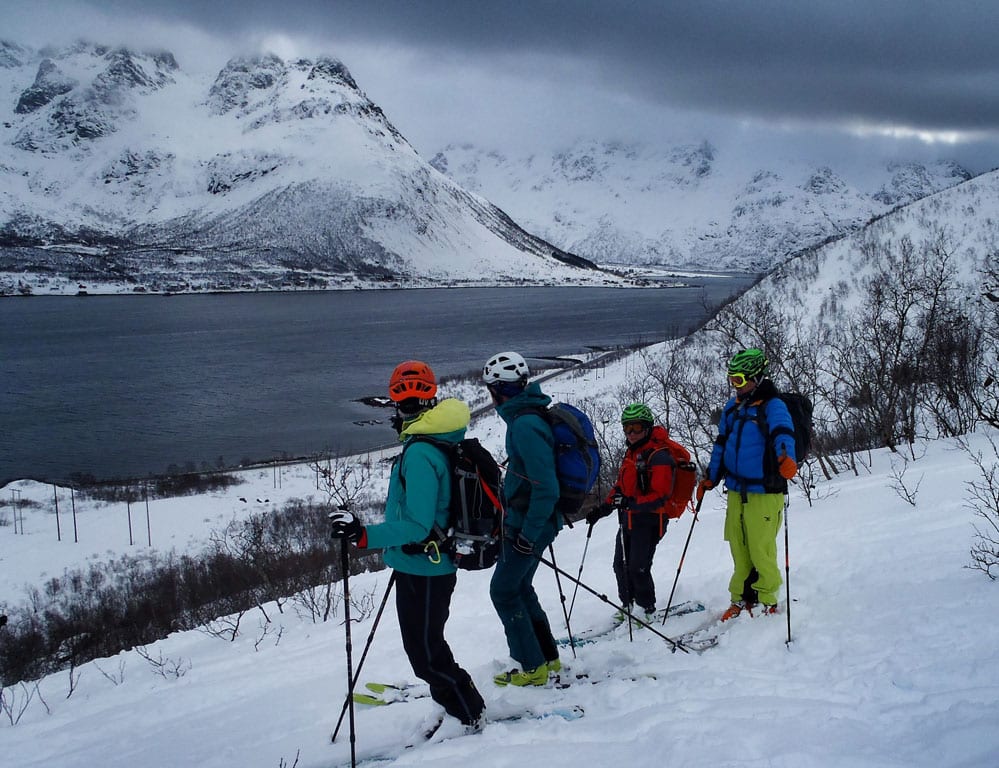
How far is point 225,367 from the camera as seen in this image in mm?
66250

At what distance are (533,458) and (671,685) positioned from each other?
75.9 inches

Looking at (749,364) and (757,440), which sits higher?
(749,364)

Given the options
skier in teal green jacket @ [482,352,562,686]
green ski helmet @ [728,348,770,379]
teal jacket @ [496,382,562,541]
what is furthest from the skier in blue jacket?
teal jacket @ [496,382,562,541]

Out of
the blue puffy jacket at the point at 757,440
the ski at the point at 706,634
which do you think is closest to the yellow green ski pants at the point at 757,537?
the blue puffy jacket at the point at 757,440

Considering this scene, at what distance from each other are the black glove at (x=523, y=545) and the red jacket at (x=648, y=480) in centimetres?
160

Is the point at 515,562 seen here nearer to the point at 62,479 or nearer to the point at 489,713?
the point at 489,713

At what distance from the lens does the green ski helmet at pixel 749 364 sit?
17.7 ft

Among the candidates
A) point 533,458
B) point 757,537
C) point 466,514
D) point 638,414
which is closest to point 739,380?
point 638,414

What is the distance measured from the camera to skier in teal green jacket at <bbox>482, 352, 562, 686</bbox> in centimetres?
441

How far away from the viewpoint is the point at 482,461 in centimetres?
415

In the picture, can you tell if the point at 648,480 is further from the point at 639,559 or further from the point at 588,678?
the point at 588,678

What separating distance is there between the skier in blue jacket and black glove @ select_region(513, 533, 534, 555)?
2.00 meters

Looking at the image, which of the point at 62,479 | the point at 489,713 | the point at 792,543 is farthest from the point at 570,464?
the point at 62,479

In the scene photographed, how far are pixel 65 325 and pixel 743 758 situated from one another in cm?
11573
